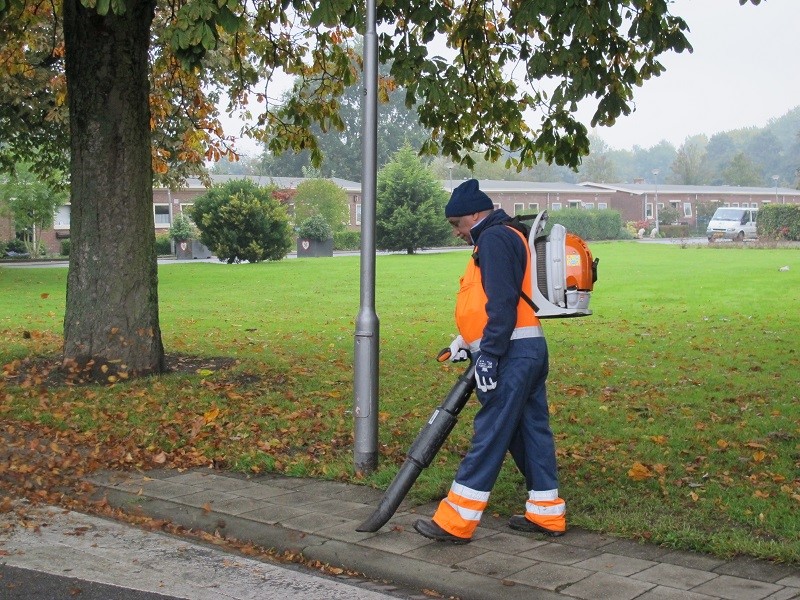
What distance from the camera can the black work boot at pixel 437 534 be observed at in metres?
5.47

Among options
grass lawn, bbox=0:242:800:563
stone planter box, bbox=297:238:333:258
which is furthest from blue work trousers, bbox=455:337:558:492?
stone planter box, bbox=297:238:333:258

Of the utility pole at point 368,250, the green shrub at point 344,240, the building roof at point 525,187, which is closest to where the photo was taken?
the utility pole at point 368,250

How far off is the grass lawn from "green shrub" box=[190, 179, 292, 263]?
17306 millimetres

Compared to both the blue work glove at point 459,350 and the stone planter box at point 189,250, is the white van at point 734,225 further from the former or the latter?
the blue work glove at point 459,350

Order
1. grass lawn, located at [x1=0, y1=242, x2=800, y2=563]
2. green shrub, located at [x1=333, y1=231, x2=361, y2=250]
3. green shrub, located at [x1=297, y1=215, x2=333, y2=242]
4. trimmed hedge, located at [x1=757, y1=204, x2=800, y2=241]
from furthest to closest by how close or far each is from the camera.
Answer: green shrub, located at [x1=333, y1=231, x2=361, y2=250] → trimmed hedge, located at [x1=757, y1=204, x2=800, y2=241] → green shrub, located at [x1=297, y1=215, x2=333, y2=242] → grass lawn, located at [x1=0, y1=242, x2=800, y2=563]

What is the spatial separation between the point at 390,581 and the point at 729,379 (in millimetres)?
6769

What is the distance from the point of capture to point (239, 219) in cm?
3800

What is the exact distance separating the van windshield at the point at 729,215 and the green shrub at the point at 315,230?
88.1 ft

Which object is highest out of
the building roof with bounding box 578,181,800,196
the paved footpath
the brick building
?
the building roof with bounding box 578,181,800,196

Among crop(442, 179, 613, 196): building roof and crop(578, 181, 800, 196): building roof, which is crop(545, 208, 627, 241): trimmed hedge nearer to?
crop(442, 179, 613, 196): building roof

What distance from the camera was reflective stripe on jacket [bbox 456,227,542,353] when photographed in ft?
17.8

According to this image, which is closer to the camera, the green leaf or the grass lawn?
the grass lawn

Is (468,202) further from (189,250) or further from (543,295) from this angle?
(189,250)

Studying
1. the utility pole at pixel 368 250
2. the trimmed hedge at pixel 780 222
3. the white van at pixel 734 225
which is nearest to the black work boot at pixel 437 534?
the utility pole at pixel 368 250
